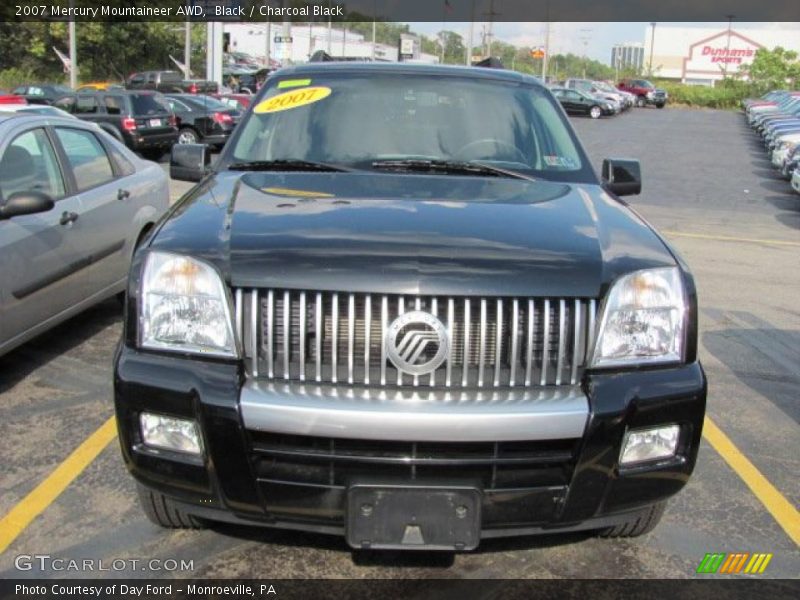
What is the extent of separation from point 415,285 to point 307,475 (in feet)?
2.10

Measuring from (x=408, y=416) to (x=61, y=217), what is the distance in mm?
3484

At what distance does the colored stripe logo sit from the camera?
317 centimetres

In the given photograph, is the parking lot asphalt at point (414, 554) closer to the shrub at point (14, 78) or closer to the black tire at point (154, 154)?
the black tire at point (154, 154)

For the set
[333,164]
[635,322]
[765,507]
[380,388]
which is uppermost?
[333,164]

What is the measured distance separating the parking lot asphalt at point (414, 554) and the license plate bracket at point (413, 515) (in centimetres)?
61

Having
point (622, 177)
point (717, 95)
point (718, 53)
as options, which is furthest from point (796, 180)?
point (718, 53)

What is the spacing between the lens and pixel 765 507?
3.68 meters

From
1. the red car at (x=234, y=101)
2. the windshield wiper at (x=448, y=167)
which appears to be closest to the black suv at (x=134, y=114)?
the red car at (x=234, y=101)

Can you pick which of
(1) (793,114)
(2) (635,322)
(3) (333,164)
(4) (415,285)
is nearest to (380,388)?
(4) (415,285)

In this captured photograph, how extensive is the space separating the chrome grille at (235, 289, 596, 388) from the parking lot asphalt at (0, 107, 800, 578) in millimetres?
812

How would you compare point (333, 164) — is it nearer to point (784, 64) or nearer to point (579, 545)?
point (579, 545)

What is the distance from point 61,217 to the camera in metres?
5.15

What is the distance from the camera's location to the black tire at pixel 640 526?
3133 millimetres

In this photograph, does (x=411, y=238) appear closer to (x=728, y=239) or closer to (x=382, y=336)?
(x=382, y=336)
